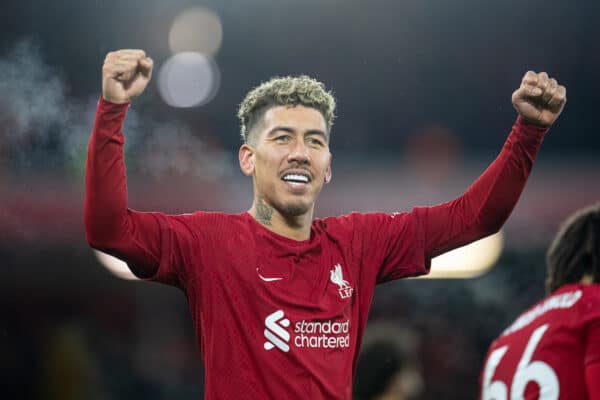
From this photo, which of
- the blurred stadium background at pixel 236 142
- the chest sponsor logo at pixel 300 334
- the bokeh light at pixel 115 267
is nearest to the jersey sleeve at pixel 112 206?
the chest sponsor logo at pixel 300 334

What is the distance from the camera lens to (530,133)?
6.98 ft

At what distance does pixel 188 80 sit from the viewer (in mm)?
4270

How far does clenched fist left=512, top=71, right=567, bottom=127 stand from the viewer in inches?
82.0

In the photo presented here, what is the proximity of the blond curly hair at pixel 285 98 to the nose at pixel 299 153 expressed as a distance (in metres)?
0.16

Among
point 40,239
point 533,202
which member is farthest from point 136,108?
point 533,202

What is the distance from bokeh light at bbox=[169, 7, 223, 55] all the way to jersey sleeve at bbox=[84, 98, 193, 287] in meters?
2.44

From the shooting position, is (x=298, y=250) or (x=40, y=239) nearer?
(x=298, y=250)

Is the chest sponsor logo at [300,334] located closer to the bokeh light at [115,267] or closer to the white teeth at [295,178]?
the white teeth at [295,178]

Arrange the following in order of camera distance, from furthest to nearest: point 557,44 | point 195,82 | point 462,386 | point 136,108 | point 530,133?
point 462,386 → point 557,44 → point 195,82 → point 136,108 → point 530,133

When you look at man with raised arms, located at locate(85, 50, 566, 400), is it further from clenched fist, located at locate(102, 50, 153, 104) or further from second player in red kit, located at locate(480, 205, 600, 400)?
second player in red kit, located at locate(480, 205, 600, 400)

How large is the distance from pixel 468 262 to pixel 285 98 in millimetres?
4247

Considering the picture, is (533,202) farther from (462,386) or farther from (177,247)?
(177,247)

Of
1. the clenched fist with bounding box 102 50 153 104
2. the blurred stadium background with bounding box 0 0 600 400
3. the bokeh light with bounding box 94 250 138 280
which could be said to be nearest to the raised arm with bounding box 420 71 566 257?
the clenched fist with bounding box 102 50 153 104

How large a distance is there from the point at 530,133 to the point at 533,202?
13.4ft
